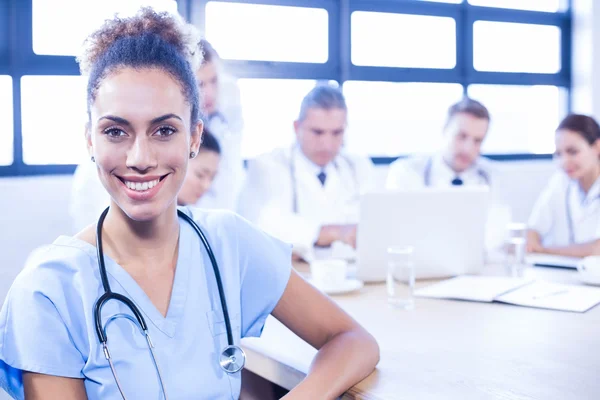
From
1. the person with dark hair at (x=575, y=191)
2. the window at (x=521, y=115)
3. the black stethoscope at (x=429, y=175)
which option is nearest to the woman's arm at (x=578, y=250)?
the person with dark hair at (x=575, y=191)

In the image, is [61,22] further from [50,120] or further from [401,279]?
[401,279]

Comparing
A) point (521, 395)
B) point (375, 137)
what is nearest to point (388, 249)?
point (521, 395)

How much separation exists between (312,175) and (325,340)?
5.50 ft

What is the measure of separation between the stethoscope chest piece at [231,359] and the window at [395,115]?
3.02 m

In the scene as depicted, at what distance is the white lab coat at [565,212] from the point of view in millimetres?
2852

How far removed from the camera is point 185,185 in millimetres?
2324

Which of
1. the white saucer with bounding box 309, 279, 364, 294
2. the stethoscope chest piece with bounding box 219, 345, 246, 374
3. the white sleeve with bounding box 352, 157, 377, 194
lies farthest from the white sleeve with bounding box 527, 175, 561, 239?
A: the stethoscope chest piece with bounding box 219, 345, 246, 374

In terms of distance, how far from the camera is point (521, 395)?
99 centimetres

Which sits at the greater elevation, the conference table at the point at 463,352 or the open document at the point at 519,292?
the open document at the point at 519,292

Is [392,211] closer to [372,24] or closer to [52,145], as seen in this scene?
[52,145]

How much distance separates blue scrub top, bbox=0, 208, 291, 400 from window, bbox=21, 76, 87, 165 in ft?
7.24

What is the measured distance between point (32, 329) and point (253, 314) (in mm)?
403

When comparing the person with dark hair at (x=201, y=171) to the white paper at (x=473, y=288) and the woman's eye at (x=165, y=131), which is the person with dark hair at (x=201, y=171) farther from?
the woman's eye at (x=165, y=131)

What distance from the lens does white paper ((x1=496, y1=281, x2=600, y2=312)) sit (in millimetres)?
1561
